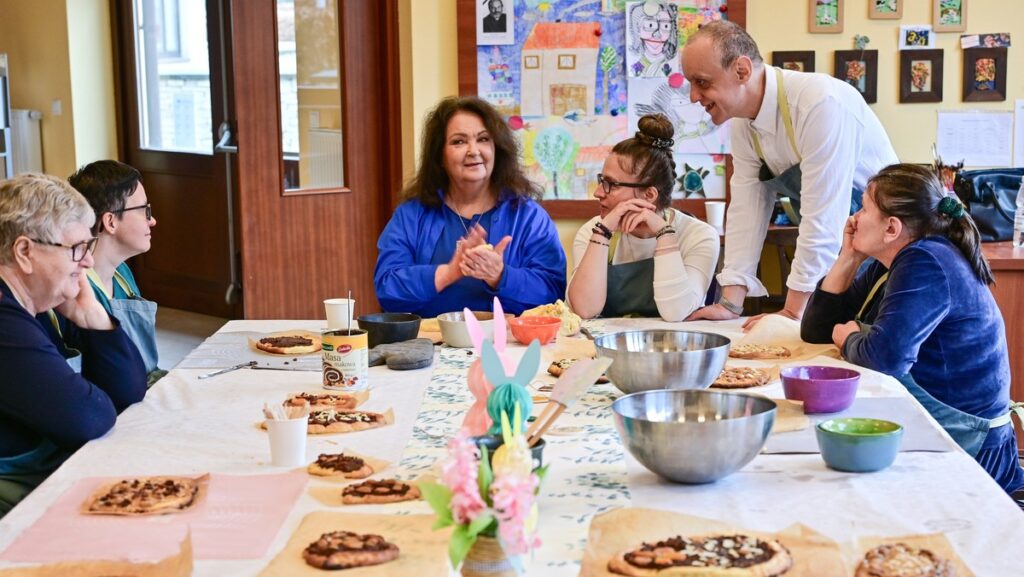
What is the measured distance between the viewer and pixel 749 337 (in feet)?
8.50

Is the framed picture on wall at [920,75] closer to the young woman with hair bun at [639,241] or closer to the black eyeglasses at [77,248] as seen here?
the young woman with hair bun at [639,241]

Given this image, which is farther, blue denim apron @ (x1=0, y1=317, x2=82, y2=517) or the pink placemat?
blue denim apron @ (x1=0, y1=317, x2=82, y2=517)

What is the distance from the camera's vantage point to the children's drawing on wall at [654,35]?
4598 millimetres

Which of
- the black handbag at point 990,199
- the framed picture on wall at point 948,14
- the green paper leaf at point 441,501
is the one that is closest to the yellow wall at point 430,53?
the framed picture on wall at point 948,14

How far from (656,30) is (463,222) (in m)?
1.76

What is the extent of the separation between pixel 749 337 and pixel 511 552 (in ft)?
5.28

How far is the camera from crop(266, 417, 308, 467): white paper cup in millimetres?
1642

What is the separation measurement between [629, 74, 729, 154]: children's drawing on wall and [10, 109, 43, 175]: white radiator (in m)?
4.57

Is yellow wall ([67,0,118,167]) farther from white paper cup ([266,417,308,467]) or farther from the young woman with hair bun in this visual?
white paper cup ([266,417,308,467])

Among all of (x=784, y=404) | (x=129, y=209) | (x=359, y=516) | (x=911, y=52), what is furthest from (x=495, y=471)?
(x=911, y=52)

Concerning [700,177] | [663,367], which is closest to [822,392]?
[663,367]

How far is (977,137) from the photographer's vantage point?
4.58 metres

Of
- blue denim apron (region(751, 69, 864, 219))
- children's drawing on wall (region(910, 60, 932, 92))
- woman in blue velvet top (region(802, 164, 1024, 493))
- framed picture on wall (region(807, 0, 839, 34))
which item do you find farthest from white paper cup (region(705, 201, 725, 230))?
woman in blue velvet top (region(802, 164, 1024, 493))

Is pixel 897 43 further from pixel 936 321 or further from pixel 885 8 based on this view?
pixel 936 321
